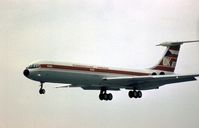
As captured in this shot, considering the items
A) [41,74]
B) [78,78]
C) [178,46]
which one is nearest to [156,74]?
[178,46]

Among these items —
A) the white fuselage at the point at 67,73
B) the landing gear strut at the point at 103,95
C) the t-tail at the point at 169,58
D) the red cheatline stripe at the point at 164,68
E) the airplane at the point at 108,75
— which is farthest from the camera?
the t-tail at the point at 169,58

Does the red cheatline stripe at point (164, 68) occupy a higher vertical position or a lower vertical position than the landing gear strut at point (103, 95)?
higher

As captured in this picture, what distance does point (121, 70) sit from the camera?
161 ft

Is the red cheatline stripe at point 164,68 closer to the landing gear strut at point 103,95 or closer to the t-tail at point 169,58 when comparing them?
the t-tail at point 169,58

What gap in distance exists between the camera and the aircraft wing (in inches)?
1871

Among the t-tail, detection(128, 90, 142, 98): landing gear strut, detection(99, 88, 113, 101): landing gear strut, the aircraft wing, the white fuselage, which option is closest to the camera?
the white fuselage

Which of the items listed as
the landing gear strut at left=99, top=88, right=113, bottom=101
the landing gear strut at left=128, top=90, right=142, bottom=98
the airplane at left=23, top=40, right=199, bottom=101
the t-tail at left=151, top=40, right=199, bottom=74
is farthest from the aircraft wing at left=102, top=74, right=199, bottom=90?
the t-tail at left=151, top=40, right=199, bottom=74

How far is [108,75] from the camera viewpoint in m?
48.0

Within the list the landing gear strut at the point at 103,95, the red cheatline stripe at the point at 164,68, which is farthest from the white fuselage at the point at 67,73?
the red cheatline stripe at the point at 164,68

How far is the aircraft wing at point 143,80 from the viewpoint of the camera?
47.5 meters

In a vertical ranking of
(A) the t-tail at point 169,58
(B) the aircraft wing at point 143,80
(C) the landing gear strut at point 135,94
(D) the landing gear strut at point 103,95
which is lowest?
(D) the landing gear strut at point 103,95

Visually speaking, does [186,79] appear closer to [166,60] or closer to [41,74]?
[166,60]

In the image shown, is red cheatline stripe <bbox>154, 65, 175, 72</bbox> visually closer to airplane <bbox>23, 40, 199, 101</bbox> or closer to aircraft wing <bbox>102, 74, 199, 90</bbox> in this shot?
airplane <bbox>23, 40, 199, 101</bbox>

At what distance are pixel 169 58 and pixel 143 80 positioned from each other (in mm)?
6895
